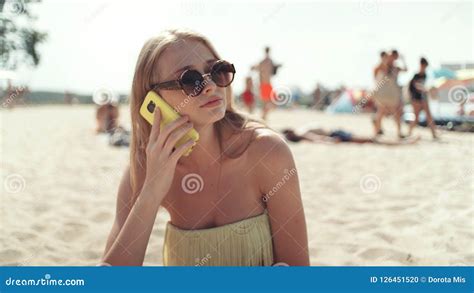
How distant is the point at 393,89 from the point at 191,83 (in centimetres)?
807

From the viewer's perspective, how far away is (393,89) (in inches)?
363

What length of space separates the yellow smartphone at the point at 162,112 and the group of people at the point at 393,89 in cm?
754

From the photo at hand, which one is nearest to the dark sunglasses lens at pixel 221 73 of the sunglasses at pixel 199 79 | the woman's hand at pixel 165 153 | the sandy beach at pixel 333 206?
the sunglasses at pixel 199 79

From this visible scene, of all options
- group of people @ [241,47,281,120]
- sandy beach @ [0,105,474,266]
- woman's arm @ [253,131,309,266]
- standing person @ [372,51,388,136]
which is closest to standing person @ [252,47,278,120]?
group of people @ [241,47,281,120]

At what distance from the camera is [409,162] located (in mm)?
6055

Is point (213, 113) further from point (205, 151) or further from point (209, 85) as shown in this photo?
point (205, 151)

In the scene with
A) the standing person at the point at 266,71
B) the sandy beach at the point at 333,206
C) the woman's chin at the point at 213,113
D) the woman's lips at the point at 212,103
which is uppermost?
the woman's lips at the point at 212,103

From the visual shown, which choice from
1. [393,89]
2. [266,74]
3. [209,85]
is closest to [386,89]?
[393,89]

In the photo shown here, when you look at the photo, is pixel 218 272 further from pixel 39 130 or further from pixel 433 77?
pixel 433 77

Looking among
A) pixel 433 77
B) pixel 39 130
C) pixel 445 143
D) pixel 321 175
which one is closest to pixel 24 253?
pixel 321 175

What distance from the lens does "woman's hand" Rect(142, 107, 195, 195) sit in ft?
5.88

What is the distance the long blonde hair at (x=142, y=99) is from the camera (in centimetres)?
189

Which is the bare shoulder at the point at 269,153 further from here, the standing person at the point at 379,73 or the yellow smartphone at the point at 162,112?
the standing person at the point at 379,73

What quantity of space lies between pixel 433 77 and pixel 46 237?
1078 centimetres
